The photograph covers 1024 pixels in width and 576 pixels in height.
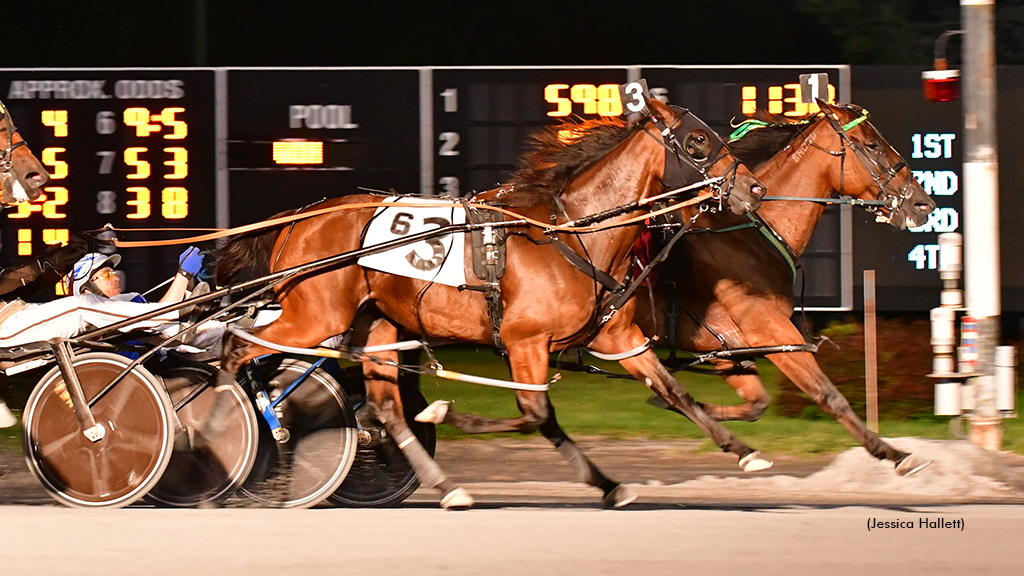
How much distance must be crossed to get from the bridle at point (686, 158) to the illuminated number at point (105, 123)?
5.56 metres

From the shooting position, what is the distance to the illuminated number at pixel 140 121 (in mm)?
10477

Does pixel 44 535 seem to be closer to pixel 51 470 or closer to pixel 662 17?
pixel 51 470

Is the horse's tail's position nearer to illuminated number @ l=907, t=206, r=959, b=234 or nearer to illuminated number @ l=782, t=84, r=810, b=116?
illuminated number @ l=782, t=84, r=810, b=116

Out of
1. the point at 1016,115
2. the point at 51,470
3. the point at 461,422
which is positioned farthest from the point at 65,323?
the point at 1016,115

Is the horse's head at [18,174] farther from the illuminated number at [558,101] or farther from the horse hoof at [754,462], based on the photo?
the illuminated number at [558,101]

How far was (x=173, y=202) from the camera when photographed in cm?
1045

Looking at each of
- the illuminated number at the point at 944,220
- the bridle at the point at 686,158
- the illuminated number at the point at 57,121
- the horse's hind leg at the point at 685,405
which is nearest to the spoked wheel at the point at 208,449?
the horse's hind leg at the point at 685,405

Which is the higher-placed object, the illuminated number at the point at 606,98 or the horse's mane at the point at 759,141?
the illuminated number at the point at 606,98

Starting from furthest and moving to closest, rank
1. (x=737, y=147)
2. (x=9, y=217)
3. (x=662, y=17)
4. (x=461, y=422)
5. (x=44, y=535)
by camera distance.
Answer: (x=662, y=17) → (x=9, y=217) → (x=737, y=147) → (x=461, y=422) → (x=44, y=535)

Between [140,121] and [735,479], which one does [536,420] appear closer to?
[735,479]

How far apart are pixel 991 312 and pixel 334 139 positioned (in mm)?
5187

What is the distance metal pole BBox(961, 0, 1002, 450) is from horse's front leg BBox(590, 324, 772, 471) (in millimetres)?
2157

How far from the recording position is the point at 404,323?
6719 millimetres

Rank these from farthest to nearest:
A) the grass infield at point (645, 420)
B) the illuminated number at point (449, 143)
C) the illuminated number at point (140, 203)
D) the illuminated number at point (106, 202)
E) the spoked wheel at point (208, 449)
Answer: the illuminated number at point (449, 143) < the illuminated number at point (106, 202) < the illuminated number at point (140, 203) < the grass infield at point (645, 420) < the spoked wheel at point (208, 449)
